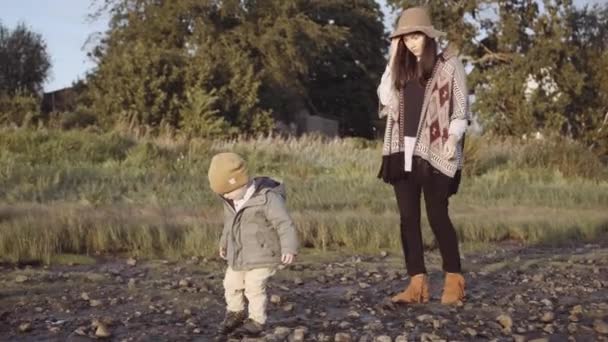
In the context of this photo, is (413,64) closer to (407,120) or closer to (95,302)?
(407,120)

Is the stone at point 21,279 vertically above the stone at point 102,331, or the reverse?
the stone at point 21,279

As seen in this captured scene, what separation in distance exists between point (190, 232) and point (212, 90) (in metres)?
18.3

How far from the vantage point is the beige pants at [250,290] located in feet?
15.2

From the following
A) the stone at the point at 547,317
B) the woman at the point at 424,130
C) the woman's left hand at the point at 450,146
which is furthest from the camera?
the woman at the point at 424,130

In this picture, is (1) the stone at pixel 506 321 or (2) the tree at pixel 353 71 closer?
(1) the stone at pixel 506 321

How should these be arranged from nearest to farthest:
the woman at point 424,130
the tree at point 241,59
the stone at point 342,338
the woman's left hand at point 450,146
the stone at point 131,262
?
the stone at point 342,338
the woman's left hand at point 450,146
the woman at point 424,130
the stone at point 131,262
the tree at point 241,59

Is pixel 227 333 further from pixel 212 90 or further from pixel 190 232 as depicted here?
pixel 212 90

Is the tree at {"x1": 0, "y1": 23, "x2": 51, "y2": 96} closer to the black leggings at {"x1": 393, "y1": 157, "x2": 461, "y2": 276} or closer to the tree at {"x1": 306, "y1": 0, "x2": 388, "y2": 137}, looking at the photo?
the tree at {"x1": 306, "y1": 0, "x2": 388, "y2": 137}

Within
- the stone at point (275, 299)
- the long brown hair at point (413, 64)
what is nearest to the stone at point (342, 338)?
the stone at point (275, 299)

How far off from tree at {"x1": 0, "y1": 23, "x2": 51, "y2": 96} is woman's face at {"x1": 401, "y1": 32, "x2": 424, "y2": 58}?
3802 cm

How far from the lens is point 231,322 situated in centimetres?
468

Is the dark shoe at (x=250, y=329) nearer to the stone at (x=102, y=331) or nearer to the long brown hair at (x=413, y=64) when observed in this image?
the stone at (x=102, y=331)

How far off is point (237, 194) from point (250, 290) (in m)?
0.52

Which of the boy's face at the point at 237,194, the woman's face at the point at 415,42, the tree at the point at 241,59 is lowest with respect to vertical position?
the boy's face at the point at 237,194
